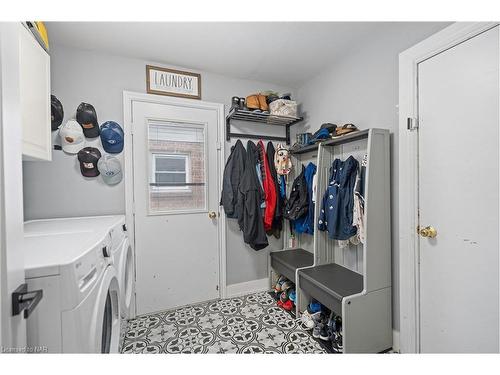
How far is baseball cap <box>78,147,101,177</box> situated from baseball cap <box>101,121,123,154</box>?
0.09 metres

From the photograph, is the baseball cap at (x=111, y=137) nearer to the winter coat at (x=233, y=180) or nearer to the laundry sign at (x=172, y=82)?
the laundry sign at (x=172, y=82)

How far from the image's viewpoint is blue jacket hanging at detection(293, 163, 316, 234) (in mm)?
2010

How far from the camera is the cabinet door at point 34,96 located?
1049 millimetres

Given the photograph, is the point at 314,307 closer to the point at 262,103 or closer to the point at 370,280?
the point at 370,280

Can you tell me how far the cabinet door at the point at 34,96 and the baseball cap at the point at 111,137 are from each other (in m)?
0.42

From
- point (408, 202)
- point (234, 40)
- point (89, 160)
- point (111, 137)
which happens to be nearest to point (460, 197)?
point (408, 202)

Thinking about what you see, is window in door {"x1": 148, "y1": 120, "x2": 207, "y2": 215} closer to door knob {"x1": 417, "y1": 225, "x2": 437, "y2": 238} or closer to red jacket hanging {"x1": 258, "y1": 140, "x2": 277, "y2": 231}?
red jacket hanging {"x1": 258, "y1": 140, "x2": 277, "y2": 231}

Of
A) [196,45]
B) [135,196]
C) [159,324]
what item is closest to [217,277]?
[159,324]

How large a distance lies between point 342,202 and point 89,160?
2.04 metres

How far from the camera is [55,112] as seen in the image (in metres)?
1.57

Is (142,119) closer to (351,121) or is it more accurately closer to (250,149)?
(250,149)

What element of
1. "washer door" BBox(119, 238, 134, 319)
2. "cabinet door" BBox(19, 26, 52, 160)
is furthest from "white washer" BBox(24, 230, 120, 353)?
"cabinet door" BBox(19, 26, 52, 160)

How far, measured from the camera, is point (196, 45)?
1682 mm

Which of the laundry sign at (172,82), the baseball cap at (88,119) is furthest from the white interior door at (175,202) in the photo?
the baseball cap at (88,119)
